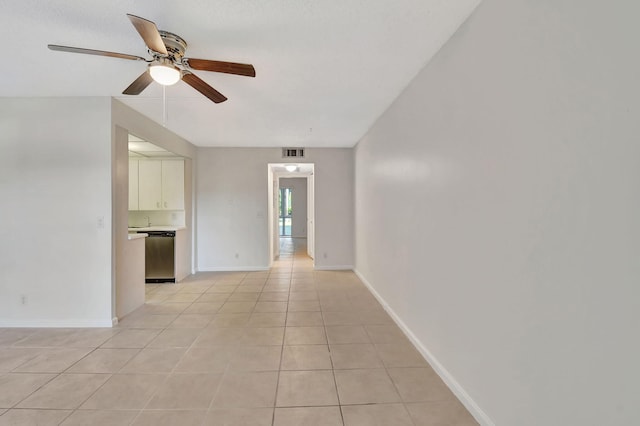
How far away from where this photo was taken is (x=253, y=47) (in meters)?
2.14

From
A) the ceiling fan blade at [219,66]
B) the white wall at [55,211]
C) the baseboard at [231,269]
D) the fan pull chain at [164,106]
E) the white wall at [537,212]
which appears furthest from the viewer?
the baseboard at [231,269]

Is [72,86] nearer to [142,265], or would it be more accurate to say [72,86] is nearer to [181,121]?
[181,121]

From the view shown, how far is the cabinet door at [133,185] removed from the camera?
5.09 meters

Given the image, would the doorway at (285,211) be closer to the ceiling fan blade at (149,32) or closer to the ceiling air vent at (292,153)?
the ceiling air vent at (292,153)

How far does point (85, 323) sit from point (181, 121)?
2734 mm

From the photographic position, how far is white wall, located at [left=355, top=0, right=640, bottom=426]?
3.07ft

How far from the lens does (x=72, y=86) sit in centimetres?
281

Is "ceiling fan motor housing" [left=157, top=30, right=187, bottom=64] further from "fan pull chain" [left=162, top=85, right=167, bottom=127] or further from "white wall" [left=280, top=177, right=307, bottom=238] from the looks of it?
"white wall" [left=280, top=177, right=307, bottom=238]

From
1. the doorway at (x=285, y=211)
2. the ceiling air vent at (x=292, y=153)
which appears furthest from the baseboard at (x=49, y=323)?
the doorway at (x=285, y=211)

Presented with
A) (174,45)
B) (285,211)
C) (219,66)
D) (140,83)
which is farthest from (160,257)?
(285,211)

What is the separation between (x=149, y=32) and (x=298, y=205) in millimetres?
10477

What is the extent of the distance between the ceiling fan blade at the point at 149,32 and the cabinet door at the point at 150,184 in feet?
12.5

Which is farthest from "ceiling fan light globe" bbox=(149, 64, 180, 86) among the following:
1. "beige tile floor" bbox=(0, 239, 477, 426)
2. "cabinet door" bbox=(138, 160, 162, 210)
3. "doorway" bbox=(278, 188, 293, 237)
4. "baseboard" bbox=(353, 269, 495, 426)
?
"doorway" bbox=(278, 188, 293, 237)

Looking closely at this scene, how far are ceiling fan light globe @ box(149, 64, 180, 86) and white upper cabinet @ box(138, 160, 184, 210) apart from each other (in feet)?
11.3
